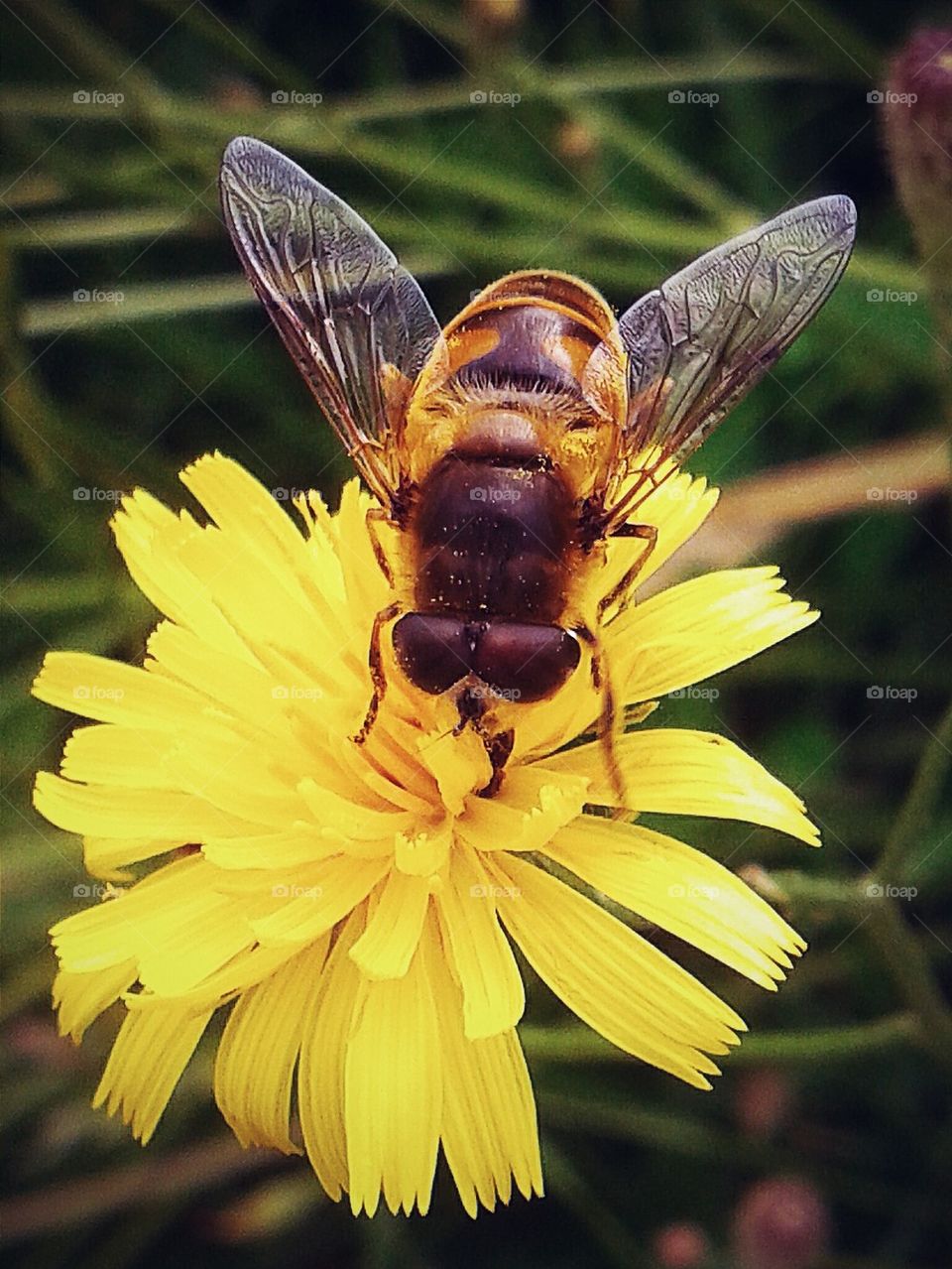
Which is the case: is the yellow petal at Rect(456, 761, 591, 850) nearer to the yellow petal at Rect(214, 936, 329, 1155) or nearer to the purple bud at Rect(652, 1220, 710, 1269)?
the yellow petal at Rect(214, 936, 329, 1155)

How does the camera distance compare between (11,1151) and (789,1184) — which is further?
(11,1151)

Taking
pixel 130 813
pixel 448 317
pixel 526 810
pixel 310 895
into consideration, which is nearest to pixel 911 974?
pixel 526 810

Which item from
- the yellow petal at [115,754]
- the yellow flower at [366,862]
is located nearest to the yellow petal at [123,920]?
the yellow flower at [366,862]

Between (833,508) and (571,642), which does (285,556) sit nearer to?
(571,642)

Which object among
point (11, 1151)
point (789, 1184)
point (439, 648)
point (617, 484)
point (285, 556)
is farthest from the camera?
point (11, 1151)

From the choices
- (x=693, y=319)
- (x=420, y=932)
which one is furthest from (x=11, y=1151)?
(x=693, y=319)

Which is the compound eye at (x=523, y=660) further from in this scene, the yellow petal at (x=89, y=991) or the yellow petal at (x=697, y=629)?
the yellow petal at (x=89, y=991)
